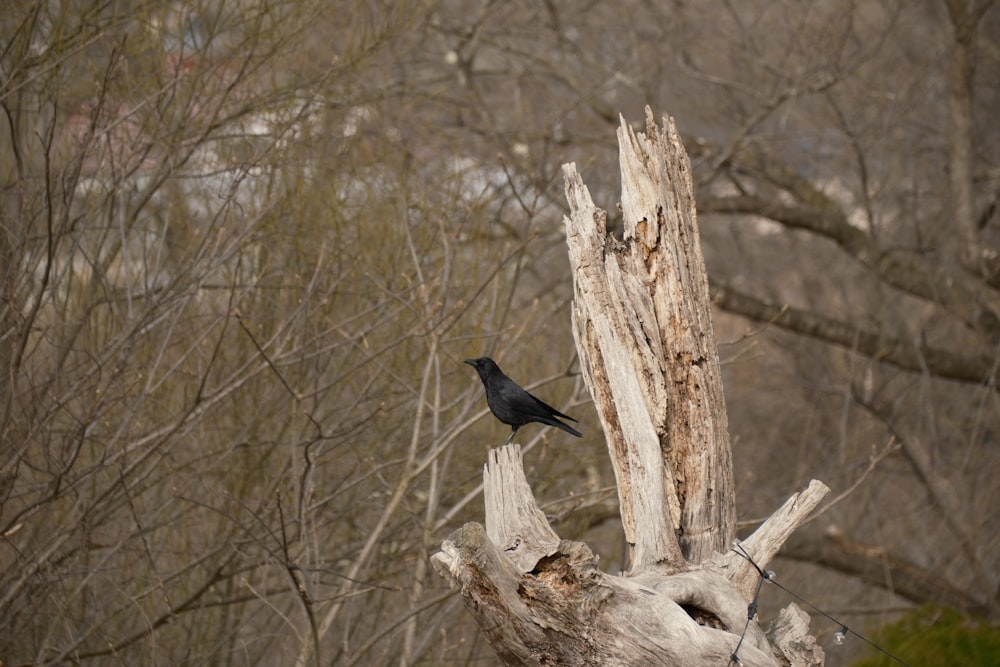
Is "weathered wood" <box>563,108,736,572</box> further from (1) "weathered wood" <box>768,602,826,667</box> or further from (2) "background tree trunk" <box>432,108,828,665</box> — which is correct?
(1) "weathered wood" <box>768,602,826,667</box>

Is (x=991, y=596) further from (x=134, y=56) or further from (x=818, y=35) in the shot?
(x=134, y=56)

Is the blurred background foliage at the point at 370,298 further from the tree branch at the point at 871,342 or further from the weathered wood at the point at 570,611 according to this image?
the weathered wood at the point at 570,611

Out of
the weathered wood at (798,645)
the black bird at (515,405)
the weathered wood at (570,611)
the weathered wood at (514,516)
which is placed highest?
the black bird at (515,405)

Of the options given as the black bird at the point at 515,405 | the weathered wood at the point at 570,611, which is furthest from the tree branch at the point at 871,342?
the weathered wood at the point at 570,611

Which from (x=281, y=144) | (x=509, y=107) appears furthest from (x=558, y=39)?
(x=281, y=144)

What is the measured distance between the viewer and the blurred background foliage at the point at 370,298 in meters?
5.54

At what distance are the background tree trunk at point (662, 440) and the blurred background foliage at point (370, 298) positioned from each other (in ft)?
4.51

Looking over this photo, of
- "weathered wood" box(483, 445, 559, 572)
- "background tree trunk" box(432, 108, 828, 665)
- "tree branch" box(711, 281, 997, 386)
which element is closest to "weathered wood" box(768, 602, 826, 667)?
"background tree trunk" box(432, 108, 828, 665)

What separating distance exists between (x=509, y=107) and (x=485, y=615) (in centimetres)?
1049

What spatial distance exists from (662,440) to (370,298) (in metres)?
3.67

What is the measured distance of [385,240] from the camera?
24.2ft

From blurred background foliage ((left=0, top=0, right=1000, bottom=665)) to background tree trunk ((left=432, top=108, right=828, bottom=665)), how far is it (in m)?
1.37

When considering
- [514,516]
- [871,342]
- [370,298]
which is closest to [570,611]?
[514,516]

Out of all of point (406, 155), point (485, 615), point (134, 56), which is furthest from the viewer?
point (406, 155)
